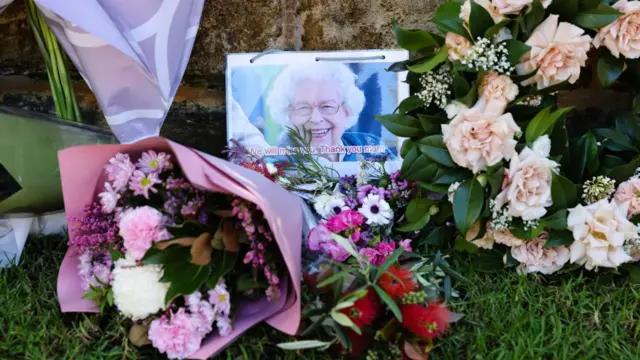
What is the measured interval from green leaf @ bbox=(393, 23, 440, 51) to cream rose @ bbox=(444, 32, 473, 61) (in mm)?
52

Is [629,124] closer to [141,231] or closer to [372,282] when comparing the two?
[372,282]

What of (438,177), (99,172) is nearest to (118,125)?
(99,172)

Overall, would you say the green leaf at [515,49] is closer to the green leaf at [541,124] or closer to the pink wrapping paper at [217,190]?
the green leaf at [541,124]

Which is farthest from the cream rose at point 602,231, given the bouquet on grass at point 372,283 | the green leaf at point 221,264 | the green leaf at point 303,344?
the green leaf at point 221,264

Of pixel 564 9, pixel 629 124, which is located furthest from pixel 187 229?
pixel 629 124

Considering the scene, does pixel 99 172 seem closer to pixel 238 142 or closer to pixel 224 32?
pixel 238 142

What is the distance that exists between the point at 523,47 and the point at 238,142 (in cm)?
78

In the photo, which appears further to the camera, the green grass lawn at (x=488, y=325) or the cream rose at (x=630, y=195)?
the cream rose at (x=630, y=195)

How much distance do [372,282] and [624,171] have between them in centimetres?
59

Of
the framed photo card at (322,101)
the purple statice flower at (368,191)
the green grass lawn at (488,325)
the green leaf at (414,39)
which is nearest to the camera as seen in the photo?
the green grass lawn at (488,325)

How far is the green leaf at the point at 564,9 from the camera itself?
4.06ft

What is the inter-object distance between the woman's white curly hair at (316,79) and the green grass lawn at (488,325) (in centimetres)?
57

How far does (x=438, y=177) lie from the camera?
1293 mm

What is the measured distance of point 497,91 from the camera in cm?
123
